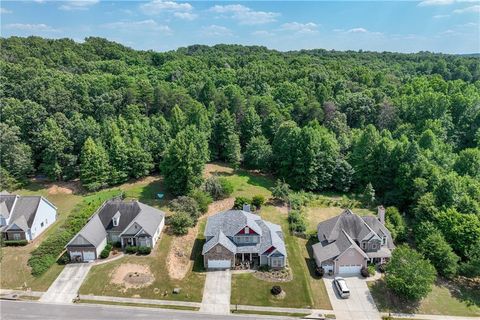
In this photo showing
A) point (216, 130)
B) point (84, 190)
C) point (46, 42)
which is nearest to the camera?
point (84, 190)

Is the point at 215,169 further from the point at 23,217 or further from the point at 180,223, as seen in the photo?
the point at 23,217

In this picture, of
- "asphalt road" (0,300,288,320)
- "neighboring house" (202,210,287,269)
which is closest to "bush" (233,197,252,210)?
"neighboring house" (202,210,287,269)

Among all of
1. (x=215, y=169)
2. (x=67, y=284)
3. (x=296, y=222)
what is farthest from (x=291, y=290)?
(x=215, y=169)

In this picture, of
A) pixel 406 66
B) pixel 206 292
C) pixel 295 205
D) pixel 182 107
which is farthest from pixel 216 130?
pixel 406 66

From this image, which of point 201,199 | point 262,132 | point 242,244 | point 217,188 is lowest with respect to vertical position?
point 242,244

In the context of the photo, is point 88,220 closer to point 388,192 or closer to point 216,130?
point 216,130

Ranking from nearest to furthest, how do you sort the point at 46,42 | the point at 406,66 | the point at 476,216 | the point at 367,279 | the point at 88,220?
the point at 367,279
the point at 476,216
the point at 88,220
the point at 46,42
the point at 406,66
